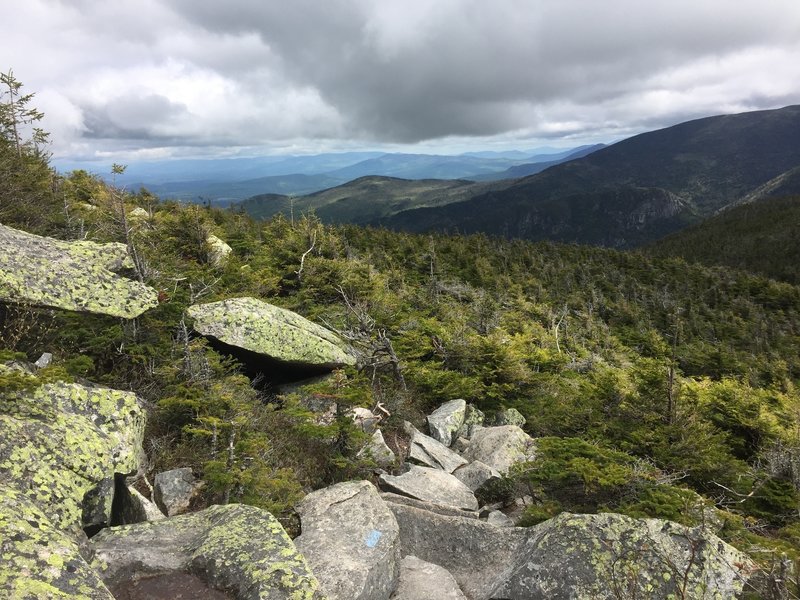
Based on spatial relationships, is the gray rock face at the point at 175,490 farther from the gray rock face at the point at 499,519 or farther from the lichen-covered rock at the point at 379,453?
the gray rock face at the point at 499,519

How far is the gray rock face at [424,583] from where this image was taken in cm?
617

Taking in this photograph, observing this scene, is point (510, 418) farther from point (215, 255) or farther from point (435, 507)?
point (215, 255)

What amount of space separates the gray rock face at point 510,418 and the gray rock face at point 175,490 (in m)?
10.3

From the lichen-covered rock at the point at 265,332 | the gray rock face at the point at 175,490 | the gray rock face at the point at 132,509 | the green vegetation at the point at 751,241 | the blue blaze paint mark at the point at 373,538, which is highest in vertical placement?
the lichen-covered rock at the point at 265,332

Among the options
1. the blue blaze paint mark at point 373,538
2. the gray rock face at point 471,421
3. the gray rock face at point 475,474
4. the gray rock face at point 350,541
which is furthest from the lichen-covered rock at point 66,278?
the gray rock face at point 471,421

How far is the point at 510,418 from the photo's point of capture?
1477cm

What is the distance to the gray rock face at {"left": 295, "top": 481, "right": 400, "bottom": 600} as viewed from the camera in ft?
18.9

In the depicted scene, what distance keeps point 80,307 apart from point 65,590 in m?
6.33

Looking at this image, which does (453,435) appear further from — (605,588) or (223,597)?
(223,597)

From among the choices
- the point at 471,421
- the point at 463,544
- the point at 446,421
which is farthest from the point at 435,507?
the point at 471,421

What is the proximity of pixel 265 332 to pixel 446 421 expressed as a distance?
6135 millimetres

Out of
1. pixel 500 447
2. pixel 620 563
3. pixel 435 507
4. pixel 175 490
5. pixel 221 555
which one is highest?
pixel 221 555

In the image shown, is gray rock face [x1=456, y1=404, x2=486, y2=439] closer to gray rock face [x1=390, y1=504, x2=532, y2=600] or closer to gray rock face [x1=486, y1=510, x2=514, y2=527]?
gray rock face [x1=486, y1=510, x2=514, y2=527]

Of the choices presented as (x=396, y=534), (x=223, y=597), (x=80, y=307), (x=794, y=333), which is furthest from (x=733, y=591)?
(x=794, y=333)
